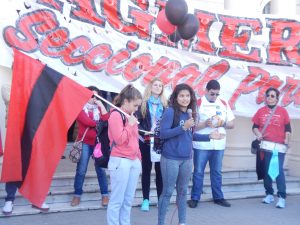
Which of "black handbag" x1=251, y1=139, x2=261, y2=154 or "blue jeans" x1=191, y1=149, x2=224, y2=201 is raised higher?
"black handbag" x1=251, y1=139, x2=261, y2=154

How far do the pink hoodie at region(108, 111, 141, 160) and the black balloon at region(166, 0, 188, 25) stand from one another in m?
1.76

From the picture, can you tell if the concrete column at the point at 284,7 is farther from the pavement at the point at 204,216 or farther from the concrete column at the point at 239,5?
the pavement at the point at 204,216

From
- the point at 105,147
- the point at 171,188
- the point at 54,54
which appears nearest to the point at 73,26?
the point at 54,54

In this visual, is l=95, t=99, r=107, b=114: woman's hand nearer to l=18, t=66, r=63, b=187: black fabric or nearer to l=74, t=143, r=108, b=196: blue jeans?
l=74, t=143, r=108, b=196: blue jeans

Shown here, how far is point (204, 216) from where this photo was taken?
6508mm

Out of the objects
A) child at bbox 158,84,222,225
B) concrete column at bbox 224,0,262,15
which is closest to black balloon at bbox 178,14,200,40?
child at bbox 158,84,222,225

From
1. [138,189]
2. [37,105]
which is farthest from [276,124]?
[37,105]

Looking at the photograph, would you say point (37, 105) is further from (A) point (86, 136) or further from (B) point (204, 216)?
(B) point (204, 216)

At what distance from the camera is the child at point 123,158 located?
196 inches

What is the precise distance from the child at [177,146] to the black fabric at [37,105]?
1.32 metres

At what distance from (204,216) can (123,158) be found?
203 cm

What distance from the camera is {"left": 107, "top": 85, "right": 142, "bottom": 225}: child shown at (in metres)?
4.97

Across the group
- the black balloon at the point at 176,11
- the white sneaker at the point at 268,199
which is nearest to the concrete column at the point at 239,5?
the black balloon at the point at 176,11

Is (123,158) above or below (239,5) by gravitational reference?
below
